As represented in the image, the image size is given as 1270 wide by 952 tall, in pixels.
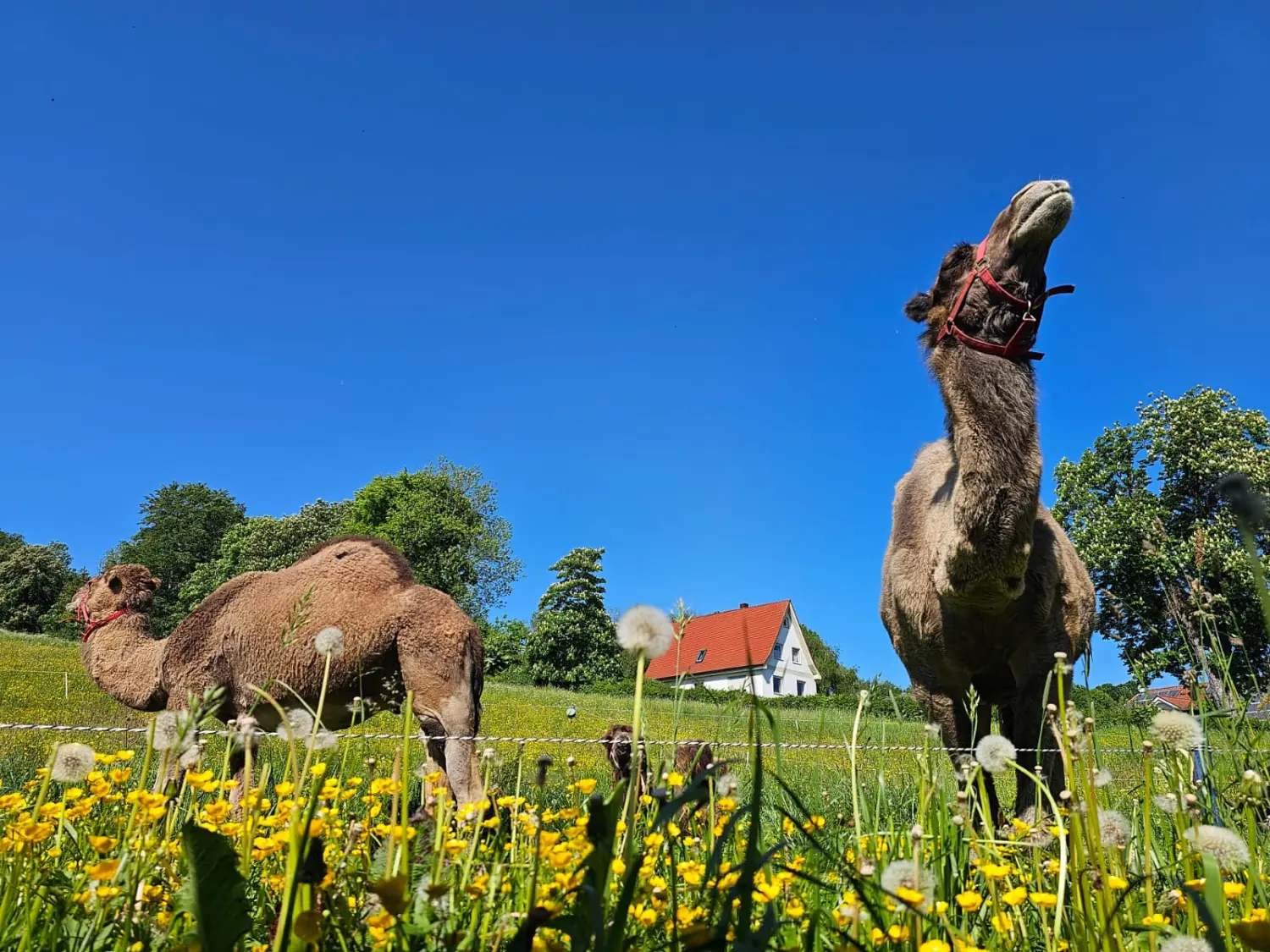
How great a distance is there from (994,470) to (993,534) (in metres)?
0.29

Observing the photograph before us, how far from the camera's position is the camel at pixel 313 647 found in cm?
579

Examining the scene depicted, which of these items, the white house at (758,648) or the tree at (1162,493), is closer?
the tree at (1162,493)

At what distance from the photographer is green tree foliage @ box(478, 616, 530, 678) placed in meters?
57.5

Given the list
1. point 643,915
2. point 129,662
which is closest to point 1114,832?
point 643,915

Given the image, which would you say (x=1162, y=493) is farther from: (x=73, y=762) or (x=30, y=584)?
(x=30, y=584)

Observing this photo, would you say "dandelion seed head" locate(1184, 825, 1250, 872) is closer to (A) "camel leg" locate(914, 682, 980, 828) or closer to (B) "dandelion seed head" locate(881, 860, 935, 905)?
(B) "dandelion seed head" locate(881, 860, 935, 905)

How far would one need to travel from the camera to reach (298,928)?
964 millimetres

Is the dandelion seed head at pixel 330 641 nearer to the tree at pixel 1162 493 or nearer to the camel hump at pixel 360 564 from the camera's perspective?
the camel hump at pixel 360 564

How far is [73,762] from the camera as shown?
1791mm

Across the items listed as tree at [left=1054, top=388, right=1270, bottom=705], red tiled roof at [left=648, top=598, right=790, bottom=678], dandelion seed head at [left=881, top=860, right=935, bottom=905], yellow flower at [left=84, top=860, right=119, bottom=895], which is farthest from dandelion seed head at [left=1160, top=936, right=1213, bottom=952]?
red tiled roof at [left=648, top=598, right=790, bottom=678]

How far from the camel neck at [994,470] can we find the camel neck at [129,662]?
6.07 m

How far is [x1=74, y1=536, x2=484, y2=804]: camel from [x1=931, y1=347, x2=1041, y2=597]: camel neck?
3.14 metres

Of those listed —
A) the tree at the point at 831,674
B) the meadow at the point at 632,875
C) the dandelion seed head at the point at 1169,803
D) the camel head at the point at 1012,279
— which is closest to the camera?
the meadow at the point at 632,875

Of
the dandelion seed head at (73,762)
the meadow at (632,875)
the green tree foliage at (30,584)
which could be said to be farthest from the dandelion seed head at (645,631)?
the green tree foliage at (30,584)
